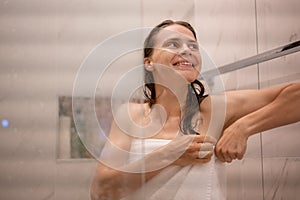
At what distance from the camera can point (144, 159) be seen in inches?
36.0

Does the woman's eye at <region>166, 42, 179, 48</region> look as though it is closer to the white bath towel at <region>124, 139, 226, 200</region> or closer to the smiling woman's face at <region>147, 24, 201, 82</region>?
the smiling woman's face at <region>147, 24, 201, 82</region>

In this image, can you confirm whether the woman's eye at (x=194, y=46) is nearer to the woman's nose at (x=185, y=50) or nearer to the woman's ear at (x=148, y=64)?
the woman's nose at (x=185, y=50)

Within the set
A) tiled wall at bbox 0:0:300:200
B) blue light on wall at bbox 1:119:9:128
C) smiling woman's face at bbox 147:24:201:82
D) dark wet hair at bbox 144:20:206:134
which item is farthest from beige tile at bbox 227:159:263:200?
blue light on wall at bbox 1:119:9:128

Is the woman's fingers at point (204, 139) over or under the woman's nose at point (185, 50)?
under

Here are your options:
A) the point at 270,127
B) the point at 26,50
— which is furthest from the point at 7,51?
the point at 270,127

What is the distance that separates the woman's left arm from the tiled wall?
26 mm

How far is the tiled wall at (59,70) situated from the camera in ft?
2.80

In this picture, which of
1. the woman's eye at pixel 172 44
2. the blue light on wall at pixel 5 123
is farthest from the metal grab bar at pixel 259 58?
the blue light on wall at pixel 5 123

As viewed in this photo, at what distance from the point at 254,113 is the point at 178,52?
27 cm

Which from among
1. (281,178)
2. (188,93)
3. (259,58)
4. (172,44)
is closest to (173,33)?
(172,44)

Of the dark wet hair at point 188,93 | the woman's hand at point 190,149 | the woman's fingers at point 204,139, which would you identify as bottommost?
the woman's hand at point 190,149

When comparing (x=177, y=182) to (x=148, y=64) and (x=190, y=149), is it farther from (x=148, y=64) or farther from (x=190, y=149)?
(x=148, y=64)

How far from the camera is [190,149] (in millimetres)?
953

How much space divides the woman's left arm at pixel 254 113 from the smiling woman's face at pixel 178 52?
0.14 meters
